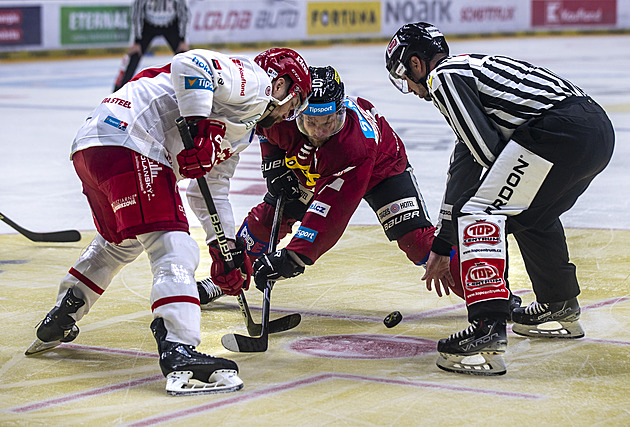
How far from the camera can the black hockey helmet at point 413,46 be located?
382 centimetres

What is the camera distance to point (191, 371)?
3.20m

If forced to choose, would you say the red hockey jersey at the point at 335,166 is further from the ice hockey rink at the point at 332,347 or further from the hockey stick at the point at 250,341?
the ice hockey rink at the point at 332,347

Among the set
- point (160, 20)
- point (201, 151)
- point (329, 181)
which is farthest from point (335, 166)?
point (160, 20)

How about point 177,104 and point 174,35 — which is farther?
point 174,35

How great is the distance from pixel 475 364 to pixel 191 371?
101cm

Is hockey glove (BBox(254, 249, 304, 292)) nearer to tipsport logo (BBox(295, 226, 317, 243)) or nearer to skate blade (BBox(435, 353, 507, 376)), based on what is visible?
tipsport logo (BBox(295, 226, 317, 243))

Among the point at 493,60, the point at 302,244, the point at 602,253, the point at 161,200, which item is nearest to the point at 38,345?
the point at 161,200

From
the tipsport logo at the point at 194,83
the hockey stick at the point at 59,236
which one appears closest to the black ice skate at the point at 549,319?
the tipsport logo at the point at 194,83

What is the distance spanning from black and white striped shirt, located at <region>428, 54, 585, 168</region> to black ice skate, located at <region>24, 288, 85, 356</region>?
155 centimetres

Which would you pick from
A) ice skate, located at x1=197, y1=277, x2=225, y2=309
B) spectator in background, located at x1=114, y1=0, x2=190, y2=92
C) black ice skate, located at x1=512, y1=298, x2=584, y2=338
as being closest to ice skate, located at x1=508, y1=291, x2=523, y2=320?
black ice skate, located at x1=512, y1=298, x2=584, y2=338

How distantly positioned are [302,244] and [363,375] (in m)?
0.72

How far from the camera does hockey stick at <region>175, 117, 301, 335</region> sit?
3238mm

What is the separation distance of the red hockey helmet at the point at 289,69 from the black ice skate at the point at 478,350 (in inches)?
42.1

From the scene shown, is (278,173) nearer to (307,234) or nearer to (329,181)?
(329,181)
